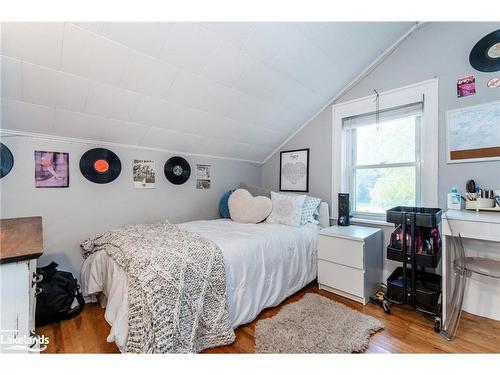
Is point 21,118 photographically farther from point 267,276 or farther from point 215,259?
point 267,276

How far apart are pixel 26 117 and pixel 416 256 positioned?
331 cm

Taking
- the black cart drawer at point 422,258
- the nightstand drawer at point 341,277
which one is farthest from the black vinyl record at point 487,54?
the nightstand drawer at point 341,277

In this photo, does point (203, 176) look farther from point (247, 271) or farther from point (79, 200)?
point (247, 271)

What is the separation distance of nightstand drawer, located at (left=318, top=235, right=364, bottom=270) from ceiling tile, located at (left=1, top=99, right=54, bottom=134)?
8.63ft

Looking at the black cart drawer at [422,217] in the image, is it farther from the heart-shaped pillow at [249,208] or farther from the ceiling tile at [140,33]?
the ceiling tile at [140,33]

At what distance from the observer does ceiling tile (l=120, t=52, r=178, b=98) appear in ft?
5.52

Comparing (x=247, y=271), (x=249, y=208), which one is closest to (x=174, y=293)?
(x=247, y=271)

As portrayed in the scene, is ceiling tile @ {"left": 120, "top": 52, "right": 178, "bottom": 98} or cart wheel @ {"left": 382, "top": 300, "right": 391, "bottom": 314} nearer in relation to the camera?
ceiling tile @ {"left": 120, "top": 52, "right": 178, "bottom": 98}

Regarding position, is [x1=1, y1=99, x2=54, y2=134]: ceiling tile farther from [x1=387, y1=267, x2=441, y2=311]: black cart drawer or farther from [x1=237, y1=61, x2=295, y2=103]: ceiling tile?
[x1=387, y1=267, x2=441, y2=311]: black cart drawer

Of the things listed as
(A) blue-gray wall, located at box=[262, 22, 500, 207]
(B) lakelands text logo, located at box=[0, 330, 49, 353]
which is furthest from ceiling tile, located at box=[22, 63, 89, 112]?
(A) blue-gray wall, located at box=[262, 22, 500, 207]

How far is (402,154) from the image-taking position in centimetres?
237

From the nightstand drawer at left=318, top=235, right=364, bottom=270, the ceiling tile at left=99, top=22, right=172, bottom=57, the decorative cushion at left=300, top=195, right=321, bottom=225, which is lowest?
the nightstand drawer at left=318, top=235, right=364, bottom=270
